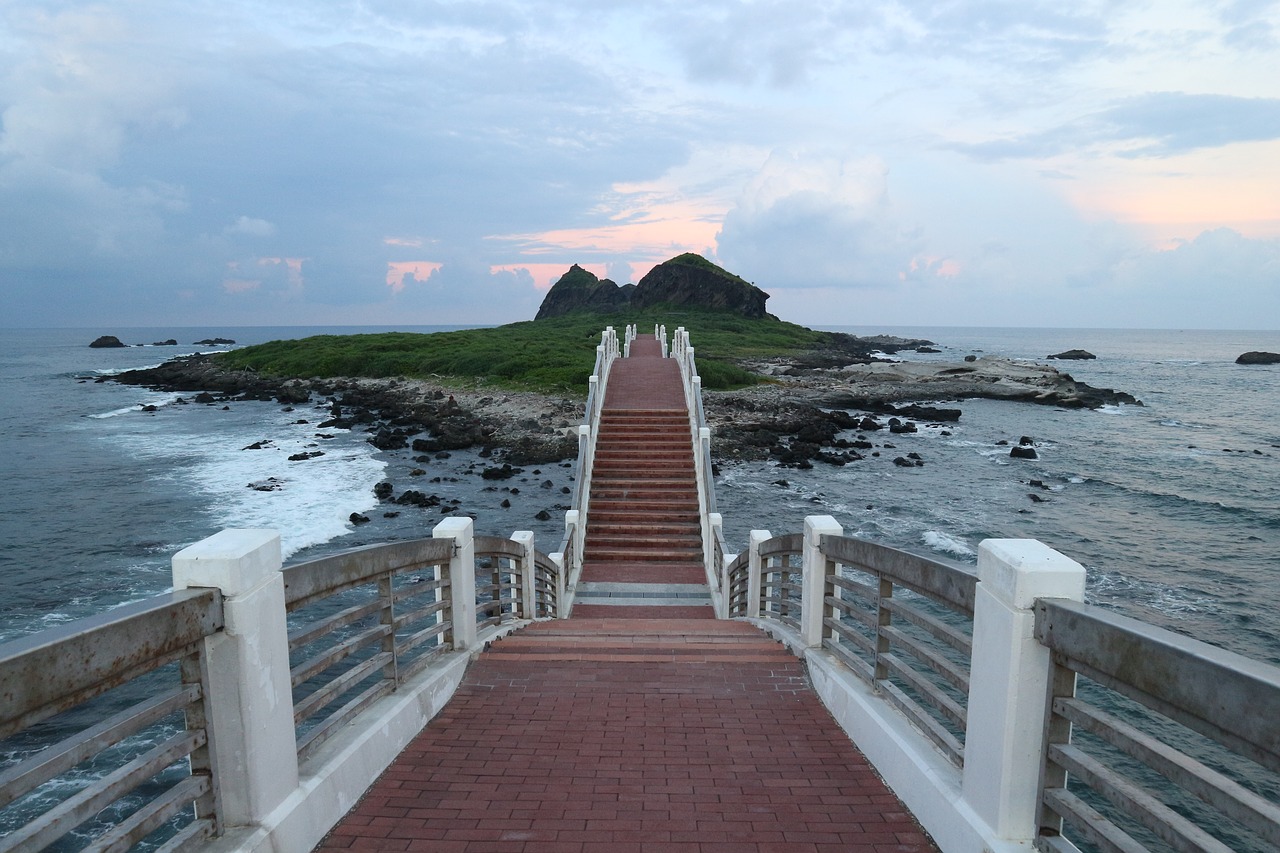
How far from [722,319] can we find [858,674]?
96.5m

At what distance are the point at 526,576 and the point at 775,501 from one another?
17.9 m

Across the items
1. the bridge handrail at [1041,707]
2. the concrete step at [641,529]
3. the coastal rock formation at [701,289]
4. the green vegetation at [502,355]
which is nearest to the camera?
the bridge handrail at [1041,707]

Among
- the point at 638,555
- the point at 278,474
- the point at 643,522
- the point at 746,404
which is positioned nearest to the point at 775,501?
the point at 643,522

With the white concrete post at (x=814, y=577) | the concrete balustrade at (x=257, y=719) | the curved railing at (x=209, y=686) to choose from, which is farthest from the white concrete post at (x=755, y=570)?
the concrete balustrade at (x=257, y=719)

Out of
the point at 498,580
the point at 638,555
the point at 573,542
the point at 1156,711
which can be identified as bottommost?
the point at 638,555

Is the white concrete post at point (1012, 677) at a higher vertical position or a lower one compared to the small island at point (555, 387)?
higher

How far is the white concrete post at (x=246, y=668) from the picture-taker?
3002 millimetres

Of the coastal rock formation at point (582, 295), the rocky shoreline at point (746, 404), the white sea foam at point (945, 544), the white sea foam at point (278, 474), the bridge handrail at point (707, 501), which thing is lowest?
the white sea foam at point (945, 544)

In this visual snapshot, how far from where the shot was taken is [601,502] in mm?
15859

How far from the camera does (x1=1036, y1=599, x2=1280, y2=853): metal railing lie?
1978mm

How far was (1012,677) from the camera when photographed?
2996mm

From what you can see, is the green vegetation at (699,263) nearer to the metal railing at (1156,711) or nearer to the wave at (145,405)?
the wave at (145,405)

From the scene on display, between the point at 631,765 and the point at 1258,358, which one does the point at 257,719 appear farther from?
the point at 1258,358

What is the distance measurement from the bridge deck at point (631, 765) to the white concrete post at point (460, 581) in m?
0.29
